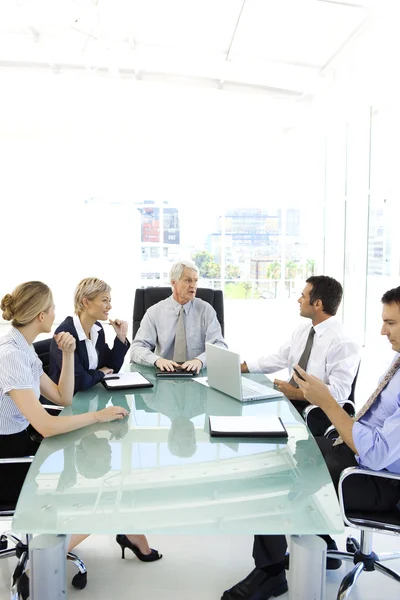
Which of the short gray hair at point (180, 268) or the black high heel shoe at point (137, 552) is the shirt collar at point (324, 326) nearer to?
the short gray hair at point (180, 268)

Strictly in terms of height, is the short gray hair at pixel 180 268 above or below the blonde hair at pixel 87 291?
above

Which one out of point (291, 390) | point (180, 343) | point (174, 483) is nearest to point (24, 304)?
point (174, 483)

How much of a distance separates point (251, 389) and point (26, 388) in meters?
1.09

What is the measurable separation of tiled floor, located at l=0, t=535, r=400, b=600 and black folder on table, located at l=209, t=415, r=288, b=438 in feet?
2.42

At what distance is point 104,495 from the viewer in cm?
152

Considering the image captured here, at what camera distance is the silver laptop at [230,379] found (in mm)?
2467

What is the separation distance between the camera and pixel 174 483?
1.59 m

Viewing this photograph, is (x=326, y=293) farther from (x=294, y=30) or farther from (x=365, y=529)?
(x=294, y=30)

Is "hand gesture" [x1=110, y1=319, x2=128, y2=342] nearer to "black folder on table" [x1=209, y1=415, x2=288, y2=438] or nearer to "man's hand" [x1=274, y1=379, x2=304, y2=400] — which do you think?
"man's hand" [x1=274, y1=379, x2=304, y2=400]

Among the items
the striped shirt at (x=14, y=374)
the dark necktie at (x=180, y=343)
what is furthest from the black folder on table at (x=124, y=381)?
the dark necktie at (x=180, y=343)

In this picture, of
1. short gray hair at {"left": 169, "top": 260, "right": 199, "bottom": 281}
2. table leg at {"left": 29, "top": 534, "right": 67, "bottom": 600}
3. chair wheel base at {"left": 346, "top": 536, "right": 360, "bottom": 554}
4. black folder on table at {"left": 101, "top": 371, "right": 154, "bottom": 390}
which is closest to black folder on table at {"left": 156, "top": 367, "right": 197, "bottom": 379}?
black folder on table at {"left": 101, "top": 371, "right": 154, "bottom": 390}

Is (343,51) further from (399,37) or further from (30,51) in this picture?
(30,51)

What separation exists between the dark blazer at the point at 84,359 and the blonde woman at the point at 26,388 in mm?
176

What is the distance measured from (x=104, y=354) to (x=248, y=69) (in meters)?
5.69
